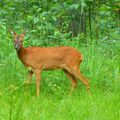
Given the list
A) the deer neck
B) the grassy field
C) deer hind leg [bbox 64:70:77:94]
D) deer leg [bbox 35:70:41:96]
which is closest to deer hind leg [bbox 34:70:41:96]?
deer leg [bbox 35:70:41:96]

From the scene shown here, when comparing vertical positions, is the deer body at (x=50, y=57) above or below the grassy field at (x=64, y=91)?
above

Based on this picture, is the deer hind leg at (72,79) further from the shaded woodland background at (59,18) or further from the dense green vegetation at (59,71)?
the shaded woodland background at (59,18)

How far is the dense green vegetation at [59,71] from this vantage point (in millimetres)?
6691

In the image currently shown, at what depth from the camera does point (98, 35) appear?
38.9ft

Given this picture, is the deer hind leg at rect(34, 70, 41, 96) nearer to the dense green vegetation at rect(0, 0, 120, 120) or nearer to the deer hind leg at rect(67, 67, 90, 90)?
the dense green vegetation at rect(0, 0, 120, 120)

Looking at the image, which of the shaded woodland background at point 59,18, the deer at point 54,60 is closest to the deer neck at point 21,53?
the deer at point 54,60

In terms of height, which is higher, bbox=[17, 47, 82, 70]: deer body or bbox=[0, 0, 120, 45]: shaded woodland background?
bbox=[0, 0, 120, 45]: shaded woodland background

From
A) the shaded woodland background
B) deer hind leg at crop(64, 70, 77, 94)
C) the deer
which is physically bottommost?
deer hind leg at crop(64, 70, 77, 94)

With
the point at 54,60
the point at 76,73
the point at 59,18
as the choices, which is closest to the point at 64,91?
the point at 76,73

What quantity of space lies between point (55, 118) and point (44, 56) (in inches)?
106

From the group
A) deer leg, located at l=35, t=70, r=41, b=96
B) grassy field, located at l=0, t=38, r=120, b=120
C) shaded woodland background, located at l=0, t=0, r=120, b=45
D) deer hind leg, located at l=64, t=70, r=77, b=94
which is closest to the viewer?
grassy field, located at l=0, t=38, r=120, b=120

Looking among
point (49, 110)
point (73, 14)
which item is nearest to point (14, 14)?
point (73, 14)

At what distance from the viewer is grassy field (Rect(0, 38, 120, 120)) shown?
6531 millimetres

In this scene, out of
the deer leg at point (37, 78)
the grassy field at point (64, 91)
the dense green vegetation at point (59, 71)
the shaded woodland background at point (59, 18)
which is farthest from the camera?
the shaded woodland background at point (59, 18)
